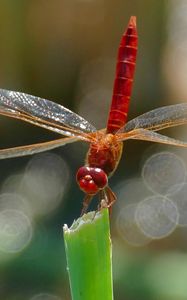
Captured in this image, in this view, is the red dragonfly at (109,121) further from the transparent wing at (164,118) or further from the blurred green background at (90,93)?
the blurred green background at (90,93)

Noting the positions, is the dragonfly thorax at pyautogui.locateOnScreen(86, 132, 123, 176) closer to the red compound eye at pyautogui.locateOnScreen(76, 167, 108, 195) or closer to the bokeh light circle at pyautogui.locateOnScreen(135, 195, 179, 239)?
the red compound eye at pyautogui.locateOnScreen(76, 167, 108, 195)

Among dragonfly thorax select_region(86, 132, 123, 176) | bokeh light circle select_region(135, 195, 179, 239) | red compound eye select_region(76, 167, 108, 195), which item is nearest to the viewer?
red compound eye select_region(76, 167, 108, 195)

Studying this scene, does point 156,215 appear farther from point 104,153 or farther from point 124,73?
point 104,153

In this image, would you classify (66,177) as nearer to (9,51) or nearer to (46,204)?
(46,204)

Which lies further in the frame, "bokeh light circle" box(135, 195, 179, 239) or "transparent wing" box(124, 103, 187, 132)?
"bokeh light circle" box(135, 195, 179, 239)

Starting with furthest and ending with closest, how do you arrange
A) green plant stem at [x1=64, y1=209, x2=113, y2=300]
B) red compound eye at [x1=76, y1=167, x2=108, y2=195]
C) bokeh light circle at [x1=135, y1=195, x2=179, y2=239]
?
bokeh light circle at [x1=135, y1=195, x2=179, y2=239] < red compound eye at [x1=76, y1=167, x2=108, y2=195] < green plant stem at [x1=64, y1=209, x2=113, y2=300]

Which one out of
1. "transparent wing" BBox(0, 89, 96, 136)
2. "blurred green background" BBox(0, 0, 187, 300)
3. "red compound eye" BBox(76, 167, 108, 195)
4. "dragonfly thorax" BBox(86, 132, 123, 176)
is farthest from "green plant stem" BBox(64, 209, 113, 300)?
"blurred green background" BBox(0, 0, 187, 300)

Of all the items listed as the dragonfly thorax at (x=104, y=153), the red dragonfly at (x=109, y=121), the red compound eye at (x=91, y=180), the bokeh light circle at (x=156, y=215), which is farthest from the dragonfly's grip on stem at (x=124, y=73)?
the bokeh light circle at (x=156, y=215)
